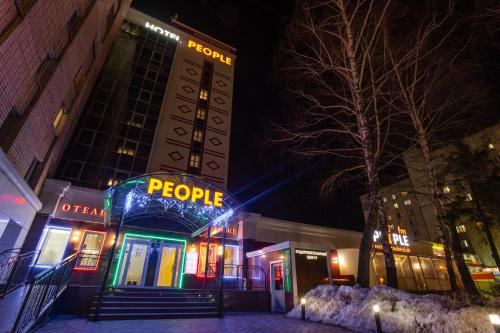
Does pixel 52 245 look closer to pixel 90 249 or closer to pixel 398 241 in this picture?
pixel 90 249

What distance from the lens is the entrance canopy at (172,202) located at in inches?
456

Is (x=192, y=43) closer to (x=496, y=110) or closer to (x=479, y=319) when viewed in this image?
(x=496, y=110)

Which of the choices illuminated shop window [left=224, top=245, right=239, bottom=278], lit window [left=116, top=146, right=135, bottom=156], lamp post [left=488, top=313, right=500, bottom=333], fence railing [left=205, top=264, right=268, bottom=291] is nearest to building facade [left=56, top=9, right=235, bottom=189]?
lit window [left=116, top=146, right=135, bottom=156]

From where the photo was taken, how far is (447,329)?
620 centimetres

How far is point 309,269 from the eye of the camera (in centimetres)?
1319

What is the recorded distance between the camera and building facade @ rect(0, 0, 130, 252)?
285 inches

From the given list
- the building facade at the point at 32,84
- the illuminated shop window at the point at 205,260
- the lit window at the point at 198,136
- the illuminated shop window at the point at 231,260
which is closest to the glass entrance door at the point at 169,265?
the illuminated shop window at the point at 205,260

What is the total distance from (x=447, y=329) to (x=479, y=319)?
76cm

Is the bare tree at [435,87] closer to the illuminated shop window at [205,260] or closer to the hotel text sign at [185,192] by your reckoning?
the hotel text sign at [185,192]

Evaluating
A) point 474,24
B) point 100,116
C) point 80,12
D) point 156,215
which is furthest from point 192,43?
point 474,24

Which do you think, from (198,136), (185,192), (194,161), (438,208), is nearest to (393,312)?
(438,208)

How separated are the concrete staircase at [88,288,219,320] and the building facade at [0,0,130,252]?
5048 mm

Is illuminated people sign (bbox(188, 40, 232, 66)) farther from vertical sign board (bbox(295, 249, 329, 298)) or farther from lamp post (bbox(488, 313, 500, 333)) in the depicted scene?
lamp post (bbox(488, 313, 500, 333))

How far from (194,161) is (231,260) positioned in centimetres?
899
